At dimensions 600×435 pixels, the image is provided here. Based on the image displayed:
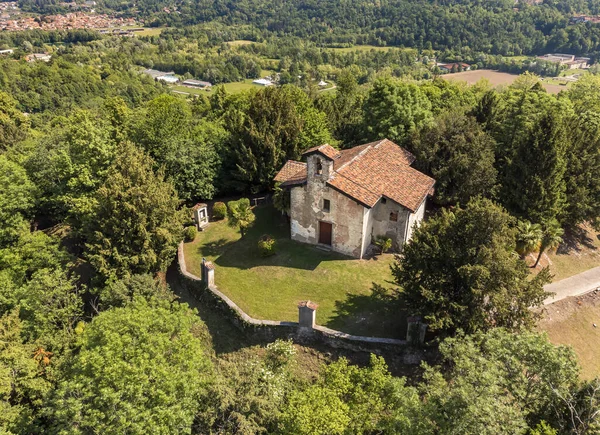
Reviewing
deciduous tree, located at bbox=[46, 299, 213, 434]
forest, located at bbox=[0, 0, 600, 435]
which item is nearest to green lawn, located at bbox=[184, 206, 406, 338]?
forest, located at bbox=[0, 0, 600, 435]

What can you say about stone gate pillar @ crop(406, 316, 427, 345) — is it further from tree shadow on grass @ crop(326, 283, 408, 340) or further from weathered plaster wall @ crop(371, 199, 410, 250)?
weathered plaster wall @ crop(371, 199, 410, 250)

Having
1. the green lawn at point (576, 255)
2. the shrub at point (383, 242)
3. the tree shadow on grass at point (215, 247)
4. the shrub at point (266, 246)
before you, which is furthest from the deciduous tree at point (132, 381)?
the green lawn at point (576, 255)

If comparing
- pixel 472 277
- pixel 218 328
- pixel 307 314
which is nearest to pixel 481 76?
pixel 472 277

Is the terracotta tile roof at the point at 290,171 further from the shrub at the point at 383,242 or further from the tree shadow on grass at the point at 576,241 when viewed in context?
the tree shadow on grass at the point at 576,241

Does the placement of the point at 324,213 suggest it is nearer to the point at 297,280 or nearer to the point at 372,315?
the point at 297,280

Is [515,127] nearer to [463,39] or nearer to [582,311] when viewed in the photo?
[582,311]

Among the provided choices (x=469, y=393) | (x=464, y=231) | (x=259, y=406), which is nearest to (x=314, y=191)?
(x=464, y=231)

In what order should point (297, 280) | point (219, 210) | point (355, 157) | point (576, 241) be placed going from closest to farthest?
point (297, 280) < point (355, 157) < point (576, 241) < point (219, 210)
